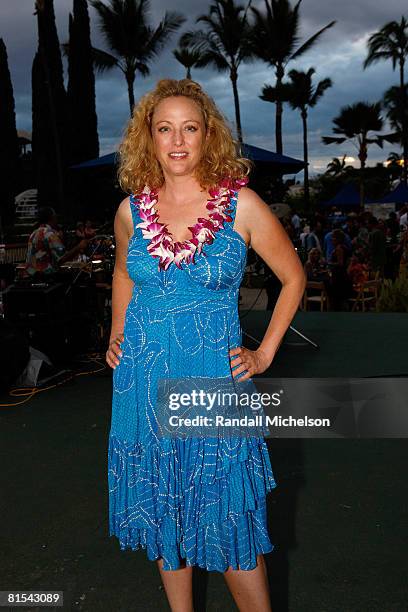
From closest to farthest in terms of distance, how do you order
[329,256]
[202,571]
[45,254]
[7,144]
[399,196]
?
[202,571]
[45,254]
[329,256]
[399,196]
[7,144]

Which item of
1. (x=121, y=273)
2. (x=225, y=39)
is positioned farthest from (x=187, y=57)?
(x=121, y=273)

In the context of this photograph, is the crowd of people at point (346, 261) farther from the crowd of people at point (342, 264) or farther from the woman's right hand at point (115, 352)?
the woman's right hand at point (115, 352)

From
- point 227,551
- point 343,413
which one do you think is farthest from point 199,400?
point 343,413

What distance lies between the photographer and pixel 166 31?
3000 cm

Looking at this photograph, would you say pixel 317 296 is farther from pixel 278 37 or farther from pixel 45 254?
pixel 278 37

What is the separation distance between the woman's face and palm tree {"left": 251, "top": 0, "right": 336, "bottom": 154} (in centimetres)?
2780

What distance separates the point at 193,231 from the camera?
5.99 ft

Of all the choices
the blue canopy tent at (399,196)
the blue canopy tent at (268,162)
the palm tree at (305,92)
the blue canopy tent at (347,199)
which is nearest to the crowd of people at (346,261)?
the blue canopy tent at (268,162)

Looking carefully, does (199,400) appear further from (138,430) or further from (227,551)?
(227,551)

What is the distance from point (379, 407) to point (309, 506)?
190 cm

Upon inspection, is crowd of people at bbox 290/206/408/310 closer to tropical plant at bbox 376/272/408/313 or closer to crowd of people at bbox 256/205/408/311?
crowd of people at bbox 256/205/408/311

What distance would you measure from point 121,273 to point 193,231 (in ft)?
1.29

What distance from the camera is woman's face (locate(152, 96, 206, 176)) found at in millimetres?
1863

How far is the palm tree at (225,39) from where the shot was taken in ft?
96.9
